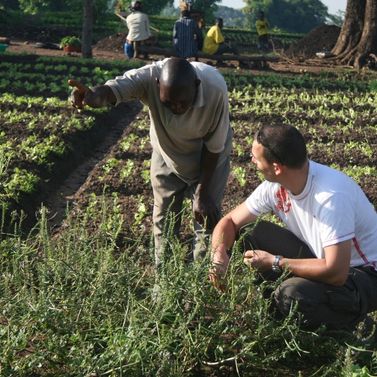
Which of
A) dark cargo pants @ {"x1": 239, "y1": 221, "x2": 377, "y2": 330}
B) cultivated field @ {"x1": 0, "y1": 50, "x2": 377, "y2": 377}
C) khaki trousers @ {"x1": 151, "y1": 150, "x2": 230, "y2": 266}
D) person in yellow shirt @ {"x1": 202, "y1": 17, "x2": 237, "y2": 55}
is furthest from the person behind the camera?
person in yellow shirt @ {"x1": 202, "y1": 17, "x2": 237, "y2": 55}

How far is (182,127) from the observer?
14.6 feet

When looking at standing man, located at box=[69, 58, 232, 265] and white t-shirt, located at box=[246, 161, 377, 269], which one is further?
standing man, located at box=[69, 58, 232, 265]

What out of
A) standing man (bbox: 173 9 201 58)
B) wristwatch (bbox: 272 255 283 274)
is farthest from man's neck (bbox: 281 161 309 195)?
standing man (bbox: 173 9 201 58)

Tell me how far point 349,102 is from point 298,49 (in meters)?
9.99

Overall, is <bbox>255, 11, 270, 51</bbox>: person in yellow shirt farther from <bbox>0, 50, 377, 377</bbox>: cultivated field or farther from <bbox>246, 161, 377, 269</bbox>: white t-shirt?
<bbox>246, 161, 377, 269</bbox>: white t-shirt

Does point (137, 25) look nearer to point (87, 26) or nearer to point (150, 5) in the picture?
point (87, 26)

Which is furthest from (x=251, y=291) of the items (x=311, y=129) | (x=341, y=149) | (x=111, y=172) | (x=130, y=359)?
(x=311, y=129)

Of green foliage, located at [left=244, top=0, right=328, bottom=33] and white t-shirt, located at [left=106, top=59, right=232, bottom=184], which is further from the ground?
white t-shirt, located at [left=106, top=59, right=232, bottom=184]

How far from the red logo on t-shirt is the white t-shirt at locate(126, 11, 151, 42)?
45.5 feet

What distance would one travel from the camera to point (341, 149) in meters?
9.25

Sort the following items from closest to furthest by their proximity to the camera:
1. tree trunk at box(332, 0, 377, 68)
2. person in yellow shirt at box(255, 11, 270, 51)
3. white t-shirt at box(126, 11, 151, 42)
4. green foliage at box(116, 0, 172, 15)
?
1. white t-shirt at box(126, 11, 151, 42)
2. tree trunk at box(332, 0, 377, 68)
3. person in yellow shirt at box(255, 11, 270, 51)
4. green foliage at box(116, 0, 172, 15)

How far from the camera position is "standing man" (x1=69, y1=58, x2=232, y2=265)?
4070mm

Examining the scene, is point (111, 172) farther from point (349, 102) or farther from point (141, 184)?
point (349, 102)

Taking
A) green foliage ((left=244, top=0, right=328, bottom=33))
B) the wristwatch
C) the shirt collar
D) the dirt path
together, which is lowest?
green foliage ((left=244, top=0, right=328, bottom=33))
